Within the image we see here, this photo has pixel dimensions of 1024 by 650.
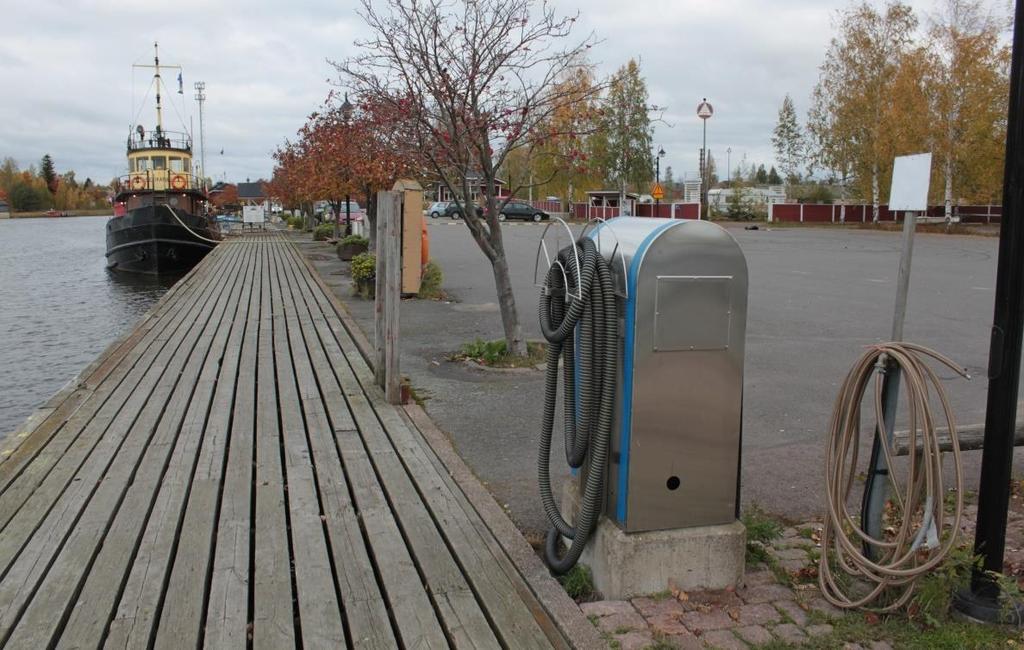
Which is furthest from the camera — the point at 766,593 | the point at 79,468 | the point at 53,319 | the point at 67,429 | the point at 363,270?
the point at 53,319

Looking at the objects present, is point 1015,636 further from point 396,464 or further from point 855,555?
point 396,464

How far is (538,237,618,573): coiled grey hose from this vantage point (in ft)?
11.3

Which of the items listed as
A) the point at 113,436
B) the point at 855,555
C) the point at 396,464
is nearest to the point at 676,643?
the point at 855,555

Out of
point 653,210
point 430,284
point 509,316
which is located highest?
point 653,210

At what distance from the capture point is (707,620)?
3316 millimetres

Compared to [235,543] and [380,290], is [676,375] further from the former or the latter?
[380,290]

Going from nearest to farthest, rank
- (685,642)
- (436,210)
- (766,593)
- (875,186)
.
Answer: (685,642) < (766,593) < (875,186) < (436,210)

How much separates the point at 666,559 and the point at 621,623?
14.7 inches

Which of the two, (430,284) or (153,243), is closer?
(430,284)

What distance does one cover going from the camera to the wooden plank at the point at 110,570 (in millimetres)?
3152

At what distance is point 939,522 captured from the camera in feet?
10.6

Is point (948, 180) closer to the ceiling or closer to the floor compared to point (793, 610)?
closer to the ceiling

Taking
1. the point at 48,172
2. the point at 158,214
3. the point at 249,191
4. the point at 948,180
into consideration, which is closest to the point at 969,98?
the point at 948,180

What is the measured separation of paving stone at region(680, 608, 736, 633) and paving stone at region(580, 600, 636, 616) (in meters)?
0.22
